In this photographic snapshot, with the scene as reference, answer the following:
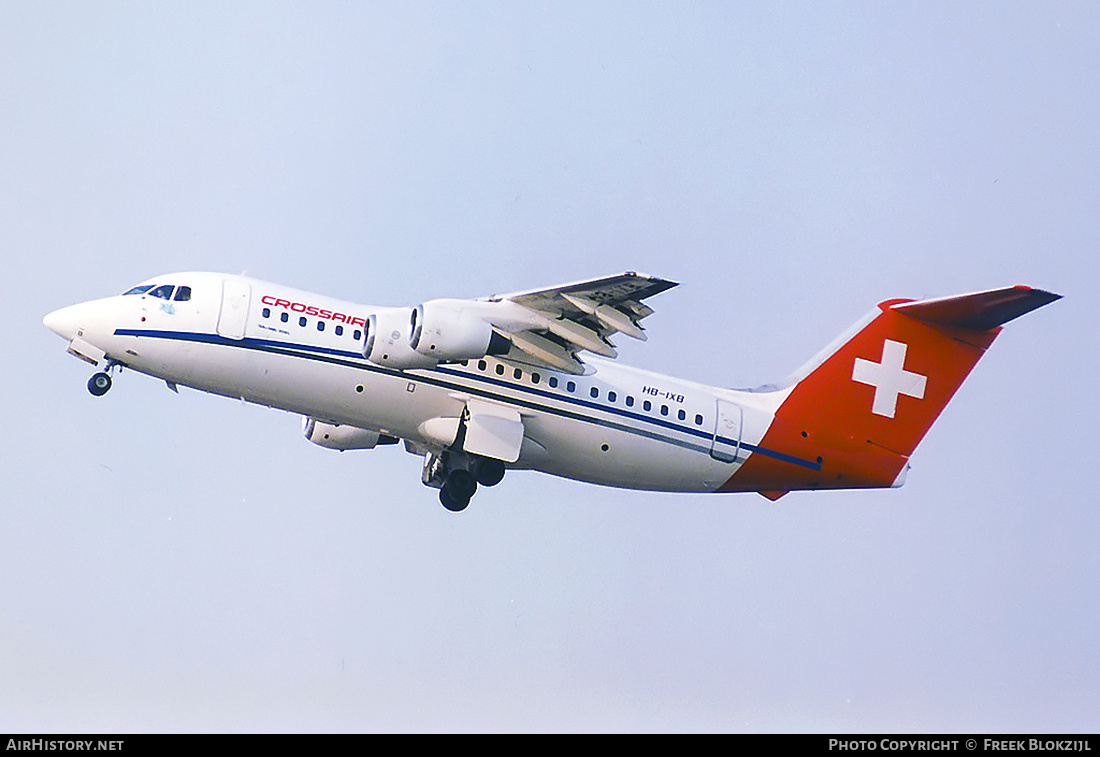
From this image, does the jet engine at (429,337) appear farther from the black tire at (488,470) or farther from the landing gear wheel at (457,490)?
the landing gear wheel at (457,490)

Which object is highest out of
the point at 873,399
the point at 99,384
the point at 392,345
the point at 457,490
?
the point at 873,399

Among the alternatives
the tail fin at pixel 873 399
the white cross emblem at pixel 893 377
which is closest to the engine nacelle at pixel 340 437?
the tail fin at pixel 873 399

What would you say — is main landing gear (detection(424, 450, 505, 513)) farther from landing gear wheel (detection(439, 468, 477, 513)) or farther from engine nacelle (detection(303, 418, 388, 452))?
engine nacelle (detection(303, 418, 388, 452))

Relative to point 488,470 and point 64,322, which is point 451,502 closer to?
point 488,470

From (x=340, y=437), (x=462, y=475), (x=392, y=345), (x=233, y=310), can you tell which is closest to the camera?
(x=392, y=345)

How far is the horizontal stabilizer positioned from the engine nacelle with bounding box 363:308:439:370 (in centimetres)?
744

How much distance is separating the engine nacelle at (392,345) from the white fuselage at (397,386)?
0.47 meters

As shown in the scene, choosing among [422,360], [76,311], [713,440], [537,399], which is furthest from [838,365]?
[76,311]

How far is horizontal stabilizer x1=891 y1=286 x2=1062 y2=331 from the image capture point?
2024 cm

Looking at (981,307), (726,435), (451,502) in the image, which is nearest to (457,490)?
(451,502)

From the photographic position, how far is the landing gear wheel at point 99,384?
19406mm

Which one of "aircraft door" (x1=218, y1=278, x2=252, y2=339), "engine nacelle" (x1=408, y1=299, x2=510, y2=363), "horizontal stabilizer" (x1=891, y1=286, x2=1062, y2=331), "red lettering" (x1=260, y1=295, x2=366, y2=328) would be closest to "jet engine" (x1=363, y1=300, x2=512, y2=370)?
"engine nacelle" (x1=408, y1=299, x2=510, y2=363)

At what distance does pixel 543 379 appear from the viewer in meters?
20.3

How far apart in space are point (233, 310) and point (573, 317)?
4.35m
